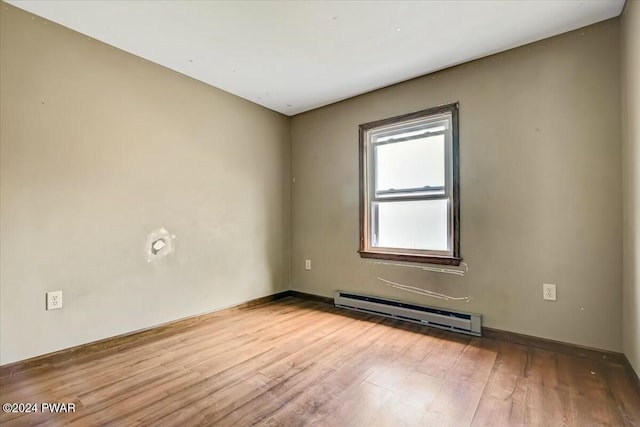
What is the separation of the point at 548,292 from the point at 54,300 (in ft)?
11.5

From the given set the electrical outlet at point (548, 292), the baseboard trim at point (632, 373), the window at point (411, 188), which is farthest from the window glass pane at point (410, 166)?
the baseboard trim at point (632, 373)

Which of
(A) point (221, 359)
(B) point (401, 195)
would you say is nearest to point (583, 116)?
(B) point (401, 195)

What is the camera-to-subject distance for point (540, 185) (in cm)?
228

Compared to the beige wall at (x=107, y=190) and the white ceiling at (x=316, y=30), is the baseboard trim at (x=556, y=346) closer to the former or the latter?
the white ceiling at (x=316, y=30)

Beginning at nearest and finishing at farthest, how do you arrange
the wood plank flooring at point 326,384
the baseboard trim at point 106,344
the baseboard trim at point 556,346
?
the wood plank flooring at point 326,384 < the baseboard trim at point 106,344 < the baseboard trim at point 556,346

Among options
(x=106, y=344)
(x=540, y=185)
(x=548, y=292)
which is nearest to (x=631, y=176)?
(x=540, y=185)

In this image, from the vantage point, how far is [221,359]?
6.93 ft

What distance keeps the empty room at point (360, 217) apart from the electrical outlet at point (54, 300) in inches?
0.7

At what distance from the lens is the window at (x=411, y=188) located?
108 inches

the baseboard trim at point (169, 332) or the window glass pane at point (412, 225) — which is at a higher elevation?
the window glass pane at point (412, 225)

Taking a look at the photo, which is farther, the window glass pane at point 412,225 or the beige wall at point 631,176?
the window glass pane at point 412,225

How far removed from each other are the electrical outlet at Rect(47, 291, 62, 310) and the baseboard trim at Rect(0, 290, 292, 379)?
12.0 inches

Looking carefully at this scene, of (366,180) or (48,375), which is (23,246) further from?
(366,180)

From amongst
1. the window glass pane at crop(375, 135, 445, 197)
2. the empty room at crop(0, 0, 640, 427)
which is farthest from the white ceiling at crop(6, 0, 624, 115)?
the window glass pane at crop(375, 135, 445, 197)
